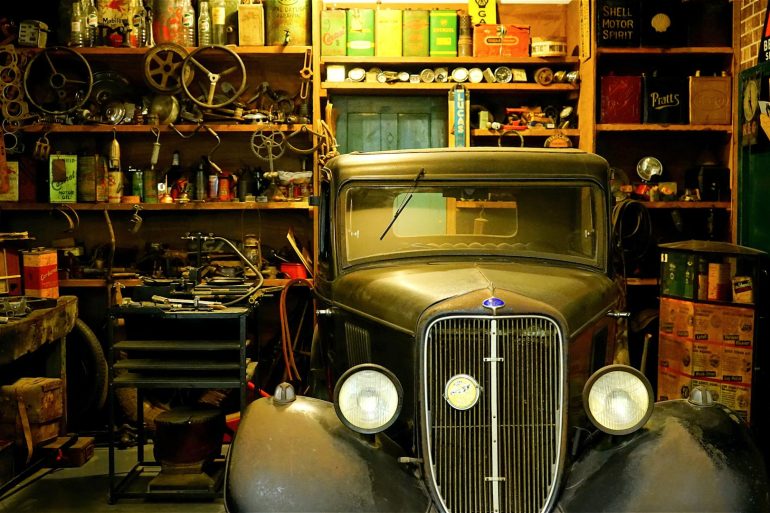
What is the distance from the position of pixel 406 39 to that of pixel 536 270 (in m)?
3.16

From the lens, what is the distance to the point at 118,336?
539 centimetres

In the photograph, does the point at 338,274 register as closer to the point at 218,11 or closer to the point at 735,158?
the point at 218,11

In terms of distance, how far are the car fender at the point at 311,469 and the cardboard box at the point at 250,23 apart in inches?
146

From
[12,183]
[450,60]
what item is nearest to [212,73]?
[12,183]

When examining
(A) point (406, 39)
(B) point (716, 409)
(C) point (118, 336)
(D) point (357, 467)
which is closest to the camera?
(D) point (357, 467)

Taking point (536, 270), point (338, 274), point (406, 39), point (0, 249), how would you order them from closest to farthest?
1. point (536, 270)
2. point (338, 274)
3. point (0, 249)
4. point (406, 39)

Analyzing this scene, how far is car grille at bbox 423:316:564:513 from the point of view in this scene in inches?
96.8

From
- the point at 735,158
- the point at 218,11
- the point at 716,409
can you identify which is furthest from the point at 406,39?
the point at 716,409

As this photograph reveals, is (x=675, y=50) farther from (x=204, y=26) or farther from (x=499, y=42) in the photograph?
(x=204, y=26)

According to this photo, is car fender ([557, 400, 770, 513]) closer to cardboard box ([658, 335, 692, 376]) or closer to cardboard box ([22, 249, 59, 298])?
cardboard box ([658, 335, 692, 376])

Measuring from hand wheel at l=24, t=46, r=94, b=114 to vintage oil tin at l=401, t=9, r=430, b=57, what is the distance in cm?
222

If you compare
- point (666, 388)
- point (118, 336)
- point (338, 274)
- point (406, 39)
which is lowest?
point (666, 388)

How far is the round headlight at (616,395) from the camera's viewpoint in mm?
2494

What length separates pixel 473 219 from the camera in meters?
3.48
